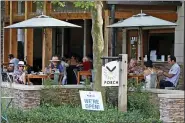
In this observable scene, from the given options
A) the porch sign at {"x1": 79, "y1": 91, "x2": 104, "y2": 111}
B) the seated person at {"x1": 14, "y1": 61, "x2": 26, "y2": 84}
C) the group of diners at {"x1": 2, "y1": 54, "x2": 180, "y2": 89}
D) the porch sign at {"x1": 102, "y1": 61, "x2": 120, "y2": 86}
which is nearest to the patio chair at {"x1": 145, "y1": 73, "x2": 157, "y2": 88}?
the group of diners at {"x1": 2, "y1": 54, "x2": 180, "y2": 89}

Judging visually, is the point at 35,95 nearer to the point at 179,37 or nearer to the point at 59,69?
the point at 59,69

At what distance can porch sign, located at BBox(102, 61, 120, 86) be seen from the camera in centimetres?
1070

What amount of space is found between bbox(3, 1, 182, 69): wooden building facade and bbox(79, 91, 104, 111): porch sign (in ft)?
19.0

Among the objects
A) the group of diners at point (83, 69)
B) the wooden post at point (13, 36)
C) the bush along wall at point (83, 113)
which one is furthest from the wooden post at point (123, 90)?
the wooden post at point (13, 36)

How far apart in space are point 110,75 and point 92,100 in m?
0.71

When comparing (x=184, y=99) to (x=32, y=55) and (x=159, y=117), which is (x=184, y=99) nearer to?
(x=159, y=117)

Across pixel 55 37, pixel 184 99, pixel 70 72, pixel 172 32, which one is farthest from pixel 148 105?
pixel 55 37

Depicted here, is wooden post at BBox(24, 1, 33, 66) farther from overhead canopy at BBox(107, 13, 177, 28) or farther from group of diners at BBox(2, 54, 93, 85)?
overhead canopy at BBox(107, 13, 177, 28)

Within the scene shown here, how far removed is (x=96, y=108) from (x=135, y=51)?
9351mm

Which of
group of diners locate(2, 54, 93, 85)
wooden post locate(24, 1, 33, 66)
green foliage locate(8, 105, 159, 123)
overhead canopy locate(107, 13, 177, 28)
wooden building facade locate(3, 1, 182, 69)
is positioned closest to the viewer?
green foliage locate(8, 105, 159, 123)

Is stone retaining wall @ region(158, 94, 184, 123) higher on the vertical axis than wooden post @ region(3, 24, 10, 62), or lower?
lower

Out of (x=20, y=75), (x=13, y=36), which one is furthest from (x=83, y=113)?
(x=13, y=36)

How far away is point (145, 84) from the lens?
467 inches

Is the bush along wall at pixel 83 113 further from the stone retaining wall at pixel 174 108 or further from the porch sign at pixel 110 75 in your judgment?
the porch sign at pixel 110 75
